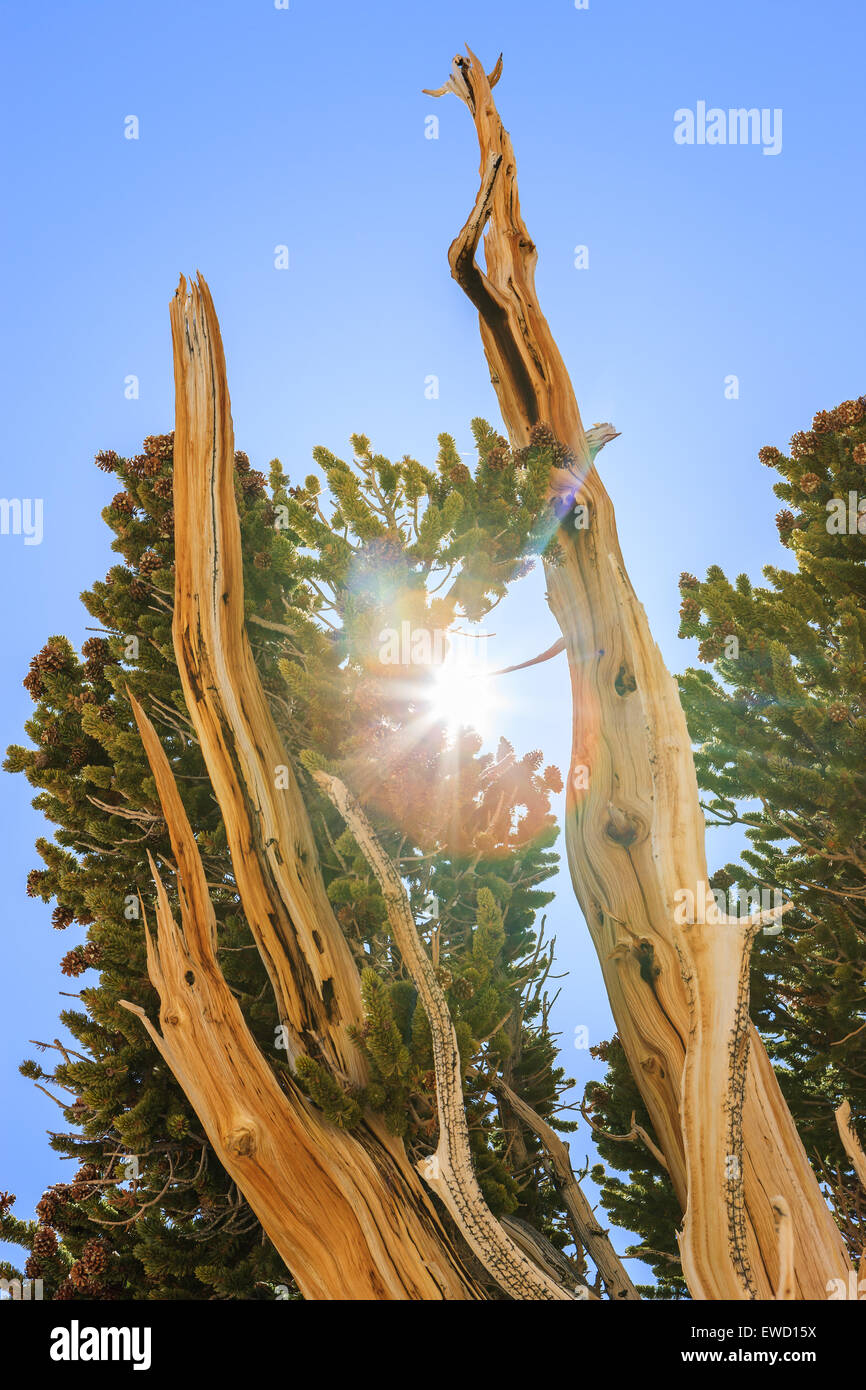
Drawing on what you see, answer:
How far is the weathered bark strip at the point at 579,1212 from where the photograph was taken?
19.0 ft

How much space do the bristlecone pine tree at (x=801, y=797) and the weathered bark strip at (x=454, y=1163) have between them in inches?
105

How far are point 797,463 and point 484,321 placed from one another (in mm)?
3129

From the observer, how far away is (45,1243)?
217 inches

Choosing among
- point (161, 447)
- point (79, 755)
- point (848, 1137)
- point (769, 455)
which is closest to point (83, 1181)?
point (79, 755)

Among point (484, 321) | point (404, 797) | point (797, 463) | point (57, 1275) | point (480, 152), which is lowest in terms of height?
point (57, 1275)

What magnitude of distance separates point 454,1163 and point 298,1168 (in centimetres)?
102

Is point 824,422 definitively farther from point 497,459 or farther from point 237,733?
point 237,733

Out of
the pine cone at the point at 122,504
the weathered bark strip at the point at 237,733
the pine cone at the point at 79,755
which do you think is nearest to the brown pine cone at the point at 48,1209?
the weathered bark strip at the point at 237,733

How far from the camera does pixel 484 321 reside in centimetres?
748

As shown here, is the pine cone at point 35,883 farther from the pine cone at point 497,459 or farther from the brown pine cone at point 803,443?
the brown pine cone at point 803,443

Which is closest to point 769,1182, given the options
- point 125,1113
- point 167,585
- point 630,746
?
point 630,746
